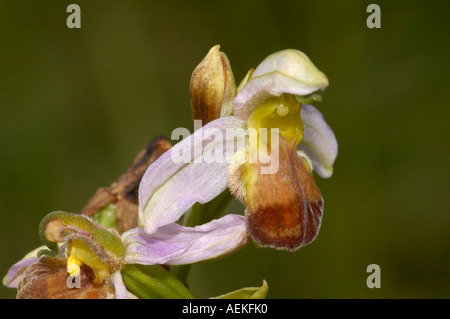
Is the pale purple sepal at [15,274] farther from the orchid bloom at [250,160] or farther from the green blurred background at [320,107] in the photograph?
the green blurred background at [320,107]

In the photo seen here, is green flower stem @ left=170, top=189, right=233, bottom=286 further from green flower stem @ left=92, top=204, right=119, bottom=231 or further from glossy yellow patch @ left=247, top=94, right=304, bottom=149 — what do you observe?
green flower stem @ left=92, top=204, right=119, bottom=231

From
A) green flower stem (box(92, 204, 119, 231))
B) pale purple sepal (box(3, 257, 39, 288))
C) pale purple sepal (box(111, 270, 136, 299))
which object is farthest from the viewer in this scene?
green flower stem (box(92, 204, 119, 231))

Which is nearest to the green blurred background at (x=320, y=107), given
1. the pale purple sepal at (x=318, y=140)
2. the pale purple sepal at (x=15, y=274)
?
the pale purple sepal at (x=318, y=140)

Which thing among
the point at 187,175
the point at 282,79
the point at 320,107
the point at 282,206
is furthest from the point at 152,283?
the point at 320,107

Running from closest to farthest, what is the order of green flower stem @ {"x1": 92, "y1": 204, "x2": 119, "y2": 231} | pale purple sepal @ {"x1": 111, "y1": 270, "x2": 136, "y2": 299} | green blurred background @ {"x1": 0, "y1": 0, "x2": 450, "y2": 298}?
pale purple sepal @ {"x1": 111, "y1": 270, "x2": 136, "y2": 299}
green flower stem @ {"x1": 92, "y1": 204, "x2": 119, "y2": 231}
green blurred background @ {"x1": 0, "y1": 0, "x2": 450, "y2": 298}

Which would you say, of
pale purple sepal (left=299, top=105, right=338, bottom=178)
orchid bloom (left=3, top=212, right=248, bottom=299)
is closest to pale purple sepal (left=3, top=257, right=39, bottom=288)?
orchid bloom (left=3, top=212, right=248, bottom=299)

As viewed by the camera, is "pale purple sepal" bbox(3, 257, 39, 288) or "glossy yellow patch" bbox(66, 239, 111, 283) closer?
"glossy yellow patch" bbox(66, 239, 111, 283)

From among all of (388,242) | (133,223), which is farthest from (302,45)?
(133,223)

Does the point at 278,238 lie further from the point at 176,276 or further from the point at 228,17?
the point at 228,17
